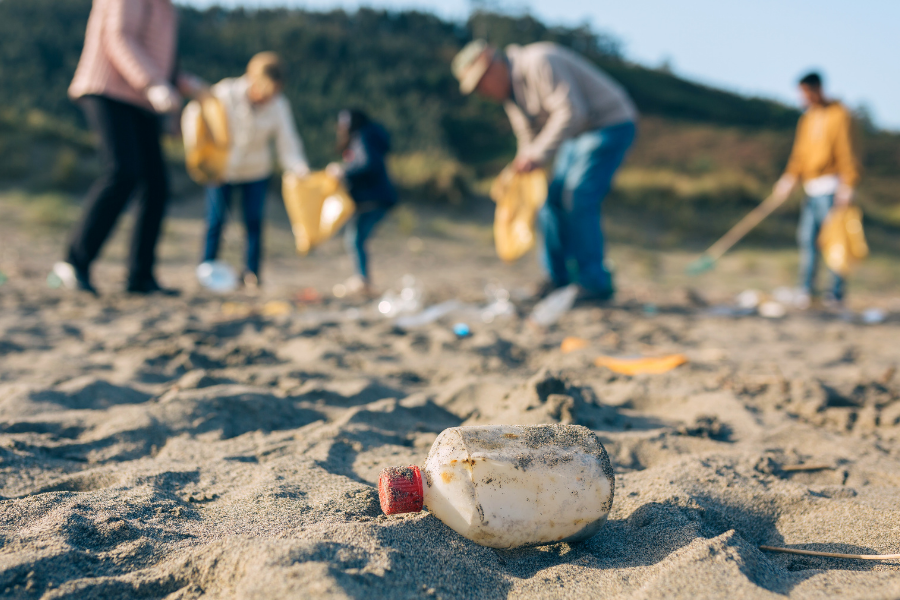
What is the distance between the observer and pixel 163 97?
10.4 feet

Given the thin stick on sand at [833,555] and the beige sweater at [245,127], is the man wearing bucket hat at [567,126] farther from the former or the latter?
the thin stick on sand at [833,555]

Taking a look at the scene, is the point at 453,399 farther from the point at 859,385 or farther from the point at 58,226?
the point at 58,226

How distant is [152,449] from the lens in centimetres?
164

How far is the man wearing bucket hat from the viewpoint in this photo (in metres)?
3.73

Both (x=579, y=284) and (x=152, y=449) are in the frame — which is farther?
→ (x=579, y=284)

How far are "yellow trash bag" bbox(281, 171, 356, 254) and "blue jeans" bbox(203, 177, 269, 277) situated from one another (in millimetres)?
201

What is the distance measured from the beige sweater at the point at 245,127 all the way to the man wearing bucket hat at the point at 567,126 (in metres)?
1.27

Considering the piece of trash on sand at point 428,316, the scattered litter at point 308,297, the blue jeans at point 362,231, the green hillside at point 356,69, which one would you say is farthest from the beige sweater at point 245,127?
the green hillside at point 356,69

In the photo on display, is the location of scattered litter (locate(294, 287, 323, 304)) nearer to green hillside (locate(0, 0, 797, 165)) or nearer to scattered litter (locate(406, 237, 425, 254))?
scattered litter (locate(406, 237, 425, 254))

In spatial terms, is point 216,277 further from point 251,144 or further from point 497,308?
point 497,308

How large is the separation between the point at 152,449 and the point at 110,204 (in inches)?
85.8

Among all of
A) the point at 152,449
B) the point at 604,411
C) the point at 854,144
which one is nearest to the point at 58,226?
the point at 152,449

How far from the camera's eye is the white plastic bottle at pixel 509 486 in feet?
3.84

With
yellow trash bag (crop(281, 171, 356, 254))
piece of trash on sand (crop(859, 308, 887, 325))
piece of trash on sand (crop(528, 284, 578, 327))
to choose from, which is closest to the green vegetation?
piece of trash on sand (crop(859, 308, 887, 325))
